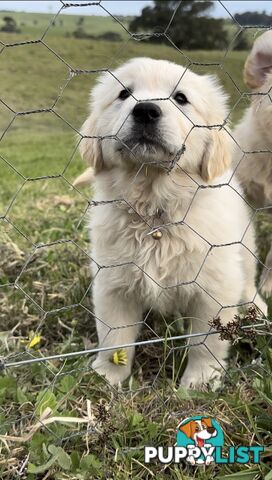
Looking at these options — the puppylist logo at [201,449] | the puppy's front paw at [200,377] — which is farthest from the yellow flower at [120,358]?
the puppylist logo at [201,449]

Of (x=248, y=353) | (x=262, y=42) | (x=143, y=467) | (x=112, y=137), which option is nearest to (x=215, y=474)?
(x=143, y=467)

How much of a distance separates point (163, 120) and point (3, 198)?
2609 millimetres

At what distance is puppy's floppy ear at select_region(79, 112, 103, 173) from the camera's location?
182 cm

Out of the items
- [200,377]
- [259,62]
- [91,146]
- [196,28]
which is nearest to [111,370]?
[200,377]

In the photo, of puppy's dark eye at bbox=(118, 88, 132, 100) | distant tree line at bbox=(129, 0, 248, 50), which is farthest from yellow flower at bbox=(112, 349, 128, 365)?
distant tree line at bbox=(129, 0, 248, 50)

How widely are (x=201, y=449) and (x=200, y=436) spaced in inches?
1.3

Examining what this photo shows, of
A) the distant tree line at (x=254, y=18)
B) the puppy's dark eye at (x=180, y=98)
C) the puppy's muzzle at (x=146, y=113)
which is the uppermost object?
the distant tree line at (x=254, y=18)

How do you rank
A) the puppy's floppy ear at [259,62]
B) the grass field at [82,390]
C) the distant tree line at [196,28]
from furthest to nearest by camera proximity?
the distant tree line at [196,28] < the puppy's floppy ear at [259,62] < the grass field at [82,390]

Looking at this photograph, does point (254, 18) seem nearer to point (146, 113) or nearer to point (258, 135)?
point (258, 135)

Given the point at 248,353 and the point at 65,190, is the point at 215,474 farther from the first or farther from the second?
the point at 65,190

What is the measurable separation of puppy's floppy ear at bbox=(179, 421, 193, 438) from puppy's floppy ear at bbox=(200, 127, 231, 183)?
2.56 ft

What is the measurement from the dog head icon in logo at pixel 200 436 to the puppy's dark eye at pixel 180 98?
95cm

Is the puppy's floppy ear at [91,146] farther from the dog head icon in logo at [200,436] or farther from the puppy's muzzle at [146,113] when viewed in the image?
the dog head icon in logo at [200,436]

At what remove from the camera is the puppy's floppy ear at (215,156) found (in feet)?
5.85
